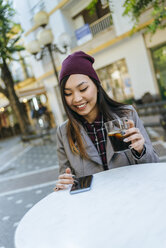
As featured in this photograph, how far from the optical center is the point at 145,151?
1295 millimetres

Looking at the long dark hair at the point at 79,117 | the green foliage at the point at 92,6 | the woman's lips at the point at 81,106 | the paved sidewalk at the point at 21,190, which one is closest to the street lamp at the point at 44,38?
the green foliage at the point at 92,6

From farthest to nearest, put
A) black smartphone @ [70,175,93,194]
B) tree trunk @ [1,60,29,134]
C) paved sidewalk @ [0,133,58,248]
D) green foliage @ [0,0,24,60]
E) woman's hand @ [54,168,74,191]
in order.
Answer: tree trunk @ [1,60,29,134] → green foliage @ [0,0,24,60] → paved sidewalk @ [0,133,58,248] → woman's hand @ [54,168,74,191] → black smartphone @ [70,175,93,194]

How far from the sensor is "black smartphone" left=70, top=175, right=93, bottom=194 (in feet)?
3.75

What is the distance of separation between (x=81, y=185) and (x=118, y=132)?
0.34m

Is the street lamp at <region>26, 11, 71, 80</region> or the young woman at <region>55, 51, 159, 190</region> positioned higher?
the street lamp at <region>26, 11, 71, 80</region>

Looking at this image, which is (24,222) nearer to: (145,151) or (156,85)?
(145,151)

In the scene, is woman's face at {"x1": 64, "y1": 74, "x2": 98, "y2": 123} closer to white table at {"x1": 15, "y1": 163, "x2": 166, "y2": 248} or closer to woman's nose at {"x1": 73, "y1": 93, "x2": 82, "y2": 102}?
woman's nose at {"x1": 73, "y1": 93, "x2": 82, "y2": 102}

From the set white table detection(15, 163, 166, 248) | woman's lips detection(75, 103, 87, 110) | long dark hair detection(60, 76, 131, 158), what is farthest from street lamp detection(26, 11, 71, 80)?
white table detection(15, 163, 166, 248)

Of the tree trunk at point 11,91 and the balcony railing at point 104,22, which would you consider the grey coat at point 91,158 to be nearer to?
the balcony railing at point 104,22

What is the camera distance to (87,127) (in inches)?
64.9

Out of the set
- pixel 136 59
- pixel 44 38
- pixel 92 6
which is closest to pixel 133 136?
pixel 92 6

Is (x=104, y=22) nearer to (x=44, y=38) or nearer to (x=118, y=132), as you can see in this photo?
(x=118, y=132)

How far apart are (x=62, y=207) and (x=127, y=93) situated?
931 cm

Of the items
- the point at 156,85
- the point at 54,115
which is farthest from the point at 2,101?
the point at 156,85
